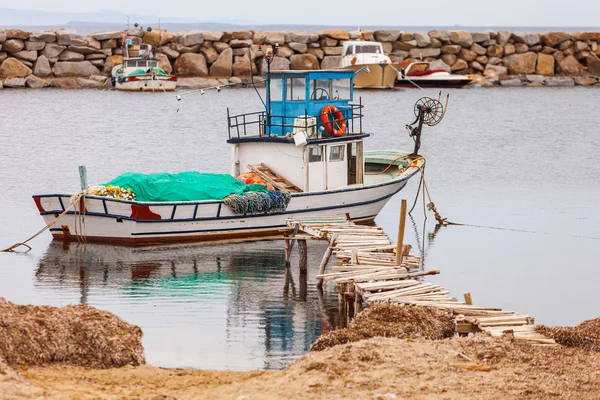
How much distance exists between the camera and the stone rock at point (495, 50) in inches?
2803

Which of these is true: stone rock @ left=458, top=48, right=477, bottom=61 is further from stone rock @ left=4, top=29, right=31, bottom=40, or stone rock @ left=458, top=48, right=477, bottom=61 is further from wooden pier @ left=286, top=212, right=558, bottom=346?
wooden pier @ left=286, top=212, right=558, bottom=346

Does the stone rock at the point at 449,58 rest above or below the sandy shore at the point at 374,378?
below

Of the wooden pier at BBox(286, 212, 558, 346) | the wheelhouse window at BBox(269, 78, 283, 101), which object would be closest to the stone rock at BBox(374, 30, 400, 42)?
the wheelhouse window at BBox(269, 78, 283, 101)

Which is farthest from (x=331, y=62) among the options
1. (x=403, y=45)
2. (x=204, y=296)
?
(x=204, y=296)

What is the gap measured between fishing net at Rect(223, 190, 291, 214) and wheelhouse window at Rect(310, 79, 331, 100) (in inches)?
98.7

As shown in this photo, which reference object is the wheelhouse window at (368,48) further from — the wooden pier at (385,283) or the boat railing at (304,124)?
the wooden pier at (385,283)

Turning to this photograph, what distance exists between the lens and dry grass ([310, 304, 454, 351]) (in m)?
12.8

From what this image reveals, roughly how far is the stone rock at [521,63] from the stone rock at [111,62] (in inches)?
999

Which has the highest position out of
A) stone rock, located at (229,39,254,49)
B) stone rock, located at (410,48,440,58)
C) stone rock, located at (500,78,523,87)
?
stone rock, located at (229,39,254,49)

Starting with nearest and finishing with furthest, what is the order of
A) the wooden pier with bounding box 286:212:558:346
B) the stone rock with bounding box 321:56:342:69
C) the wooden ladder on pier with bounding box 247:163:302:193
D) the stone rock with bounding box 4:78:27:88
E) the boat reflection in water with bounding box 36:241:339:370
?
the wooden pier with bounding box 286:212:558:346 < the boat reflection in water with bounding box 36:241:339:370 < the wooden ladder on pier with bounding box 247:163:302:193 < the stone rock with bounding box 4:78:27:88 < the stone rock with bounding box 321:56:342:69

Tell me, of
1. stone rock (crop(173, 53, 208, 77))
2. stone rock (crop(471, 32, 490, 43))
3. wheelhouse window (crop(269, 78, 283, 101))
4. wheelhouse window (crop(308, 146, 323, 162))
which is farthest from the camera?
stone rock (crop(471, 32, 490, 43))

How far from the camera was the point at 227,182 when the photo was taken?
73.6 ft

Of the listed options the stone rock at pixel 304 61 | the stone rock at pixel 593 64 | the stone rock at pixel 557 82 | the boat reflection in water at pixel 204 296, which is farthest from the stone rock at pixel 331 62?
the boat reflection in water at pixel 204 296

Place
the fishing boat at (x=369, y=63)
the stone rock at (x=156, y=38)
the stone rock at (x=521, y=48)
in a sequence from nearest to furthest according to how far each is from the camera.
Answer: the fishing boat at (x=369, y=63) < the stone rock at (x=156, y=38) < the stone rock at (x=521, y=48)
